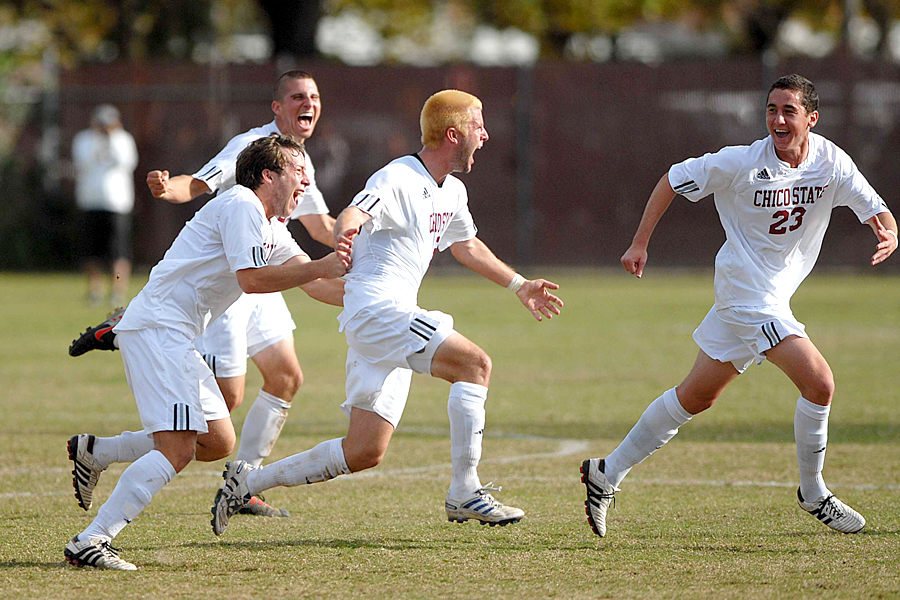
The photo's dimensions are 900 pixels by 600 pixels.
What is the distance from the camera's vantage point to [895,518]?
621 centimetres

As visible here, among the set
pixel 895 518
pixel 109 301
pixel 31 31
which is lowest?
pixel 109 301

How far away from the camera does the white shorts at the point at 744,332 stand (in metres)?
5.96

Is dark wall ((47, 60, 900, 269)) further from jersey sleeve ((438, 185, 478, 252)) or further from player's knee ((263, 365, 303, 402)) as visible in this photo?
jersey sleeve ((438, 185, 478, 252))

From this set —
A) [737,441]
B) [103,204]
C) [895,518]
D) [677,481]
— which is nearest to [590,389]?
[737,441]

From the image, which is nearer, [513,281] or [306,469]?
[306,469]

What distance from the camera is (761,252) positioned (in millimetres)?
6203

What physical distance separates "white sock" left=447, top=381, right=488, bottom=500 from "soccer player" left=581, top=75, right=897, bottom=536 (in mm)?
600

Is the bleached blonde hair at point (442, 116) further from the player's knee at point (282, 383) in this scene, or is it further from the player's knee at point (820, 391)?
the player's knee at point (820, 391)

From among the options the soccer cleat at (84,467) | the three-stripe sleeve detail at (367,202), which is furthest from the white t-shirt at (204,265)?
the soccer cleat at (84,467)

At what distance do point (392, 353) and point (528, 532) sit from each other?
3.56 feet

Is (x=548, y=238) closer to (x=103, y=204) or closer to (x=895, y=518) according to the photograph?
(x=103, y=204)

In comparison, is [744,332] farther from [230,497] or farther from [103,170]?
[103,170]

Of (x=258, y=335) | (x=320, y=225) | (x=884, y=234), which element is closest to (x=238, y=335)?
(x=258, y=335)

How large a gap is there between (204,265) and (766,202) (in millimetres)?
2629
